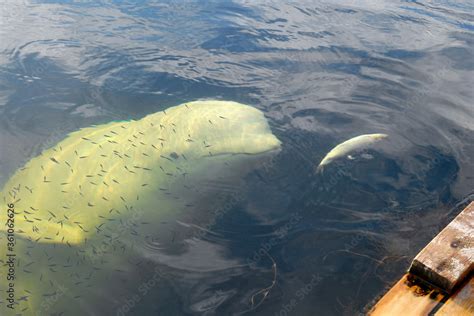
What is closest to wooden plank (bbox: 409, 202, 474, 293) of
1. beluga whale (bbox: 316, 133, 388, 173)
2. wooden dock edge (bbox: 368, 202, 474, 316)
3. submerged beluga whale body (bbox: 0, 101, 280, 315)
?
wooden dock edge (bbox: 368, 202, 474, 316)

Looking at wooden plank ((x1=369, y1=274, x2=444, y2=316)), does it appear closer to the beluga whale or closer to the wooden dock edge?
the wooden dock edge

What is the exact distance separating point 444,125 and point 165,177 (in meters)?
4.62

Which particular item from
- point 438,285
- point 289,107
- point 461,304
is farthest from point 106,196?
point 289,107

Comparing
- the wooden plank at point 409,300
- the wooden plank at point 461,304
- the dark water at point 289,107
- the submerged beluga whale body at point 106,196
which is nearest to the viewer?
the wooden plank at point 461,304

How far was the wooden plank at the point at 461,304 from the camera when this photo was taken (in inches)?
114

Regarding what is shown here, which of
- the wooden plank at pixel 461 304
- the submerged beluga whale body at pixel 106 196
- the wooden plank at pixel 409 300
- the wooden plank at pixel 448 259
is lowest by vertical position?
the submerged beluga whale body at pixel 106 196

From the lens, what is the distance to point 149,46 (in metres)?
9.25

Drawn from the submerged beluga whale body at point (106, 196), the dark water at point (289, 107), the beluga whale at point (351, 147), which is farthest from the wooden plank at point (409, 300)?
the beluga whale at point (351, 147)

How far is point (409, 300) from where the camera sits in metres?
3.09

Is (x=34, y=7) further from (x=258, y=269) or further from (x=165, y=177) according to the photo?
(x=258, y=269)

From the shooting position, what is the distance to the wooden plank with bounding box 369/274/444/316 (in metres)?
3.00

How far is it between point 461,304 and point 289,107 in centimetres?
452

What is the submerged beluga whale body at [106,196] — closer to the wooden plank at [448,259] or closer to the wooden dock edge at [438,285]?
the wooden dock edge at [438,285]

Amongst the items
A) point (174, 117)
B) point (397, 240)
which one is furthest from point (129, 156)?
point (397, 240)
